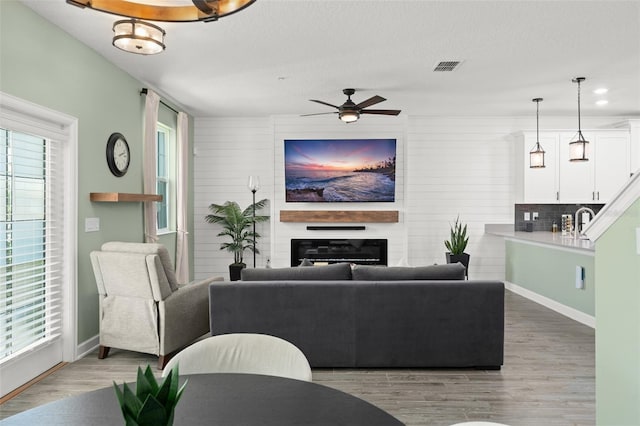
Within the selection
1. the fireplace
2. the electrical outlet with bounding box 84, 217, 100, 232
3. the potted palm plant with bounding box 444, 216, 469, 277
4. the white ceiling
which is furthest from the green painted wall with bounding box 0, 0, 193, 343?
the potted palm plant with bounding box 444, 216, 469, 277

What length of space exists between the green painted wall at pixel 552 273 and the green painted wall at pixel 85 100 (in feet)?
15.3

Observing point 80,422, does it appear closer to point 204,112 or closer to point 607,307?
point 607,307

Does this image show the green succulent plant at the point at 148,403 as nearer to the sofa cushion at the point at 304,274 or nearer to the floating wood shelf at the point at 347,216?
the sofa cushion at the point at 304,274

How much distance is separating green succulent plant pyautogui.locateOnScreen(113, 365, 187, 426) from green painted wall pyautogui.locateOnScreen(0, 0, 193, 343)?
2.99m

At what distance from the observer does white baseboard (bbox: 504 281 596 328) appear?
15.7 feet

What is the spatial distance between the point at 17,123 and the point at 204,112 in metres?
3.90

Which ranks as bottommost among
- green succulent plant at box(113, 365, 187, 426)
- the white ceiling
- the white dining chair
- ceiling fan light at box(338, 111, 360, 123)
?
the white dining chair

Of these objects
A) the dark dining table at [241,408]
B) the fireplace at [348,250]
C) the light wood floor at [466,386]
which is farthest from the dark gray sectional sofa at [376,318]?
the fireplace at [348,250]

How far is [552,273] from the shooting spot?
550 cm

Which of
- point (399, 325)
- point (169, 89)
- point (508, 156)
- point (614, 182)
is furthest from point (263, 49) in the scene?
point (614, 182)

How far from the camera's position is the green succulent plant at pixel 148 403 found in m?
0.79

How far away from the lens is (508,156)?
7.23 meters

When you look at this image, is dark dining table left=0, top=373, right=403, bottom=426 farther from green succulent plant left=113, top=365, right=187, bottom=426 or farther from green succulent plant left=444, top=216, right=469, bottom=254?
green succulent plant left=444, top=216, right=469, bottom=254

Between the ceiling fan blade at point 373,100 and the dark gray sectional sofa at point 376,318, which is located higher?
the ceiling fan blade at point 373,100
